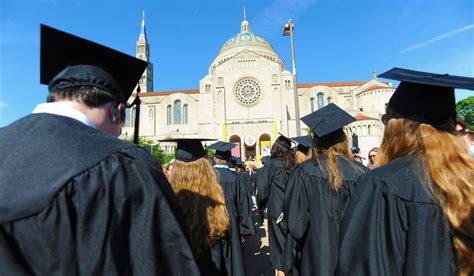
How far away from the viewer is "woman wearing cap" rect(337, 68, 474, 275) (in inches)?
49.1

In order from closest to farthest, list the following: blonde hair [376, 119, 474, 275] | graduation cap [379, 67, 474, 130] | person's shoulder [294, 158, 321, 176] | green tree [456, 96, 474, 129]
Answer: blonde hair [376, 119, 474, 275], graduation cap [379, 67, 474, 130], person's shoulder [294, 158, 321, 176], green tree [456, 96, 474, 129]

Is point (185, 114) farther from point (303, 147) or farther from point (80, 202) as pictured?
point (80, 202)

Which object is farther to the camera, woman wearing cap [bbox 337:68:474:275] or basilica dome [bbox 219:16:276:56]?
basilica dome [bbox 219:16:276:56]

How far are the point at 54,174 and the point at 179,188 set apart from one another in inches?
66.8

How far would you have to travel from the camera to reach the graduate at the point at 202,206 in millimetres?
2480

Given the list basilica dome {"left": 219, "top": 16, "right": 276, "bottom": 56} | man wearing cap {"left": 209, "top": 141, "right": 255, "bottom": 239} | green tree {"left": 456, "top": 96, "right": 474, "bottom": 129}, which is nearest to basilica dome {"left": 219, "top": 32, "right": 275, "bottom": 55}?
basilica dome {"left": 219, "top": 16, "right": 276, "bottom": 56}

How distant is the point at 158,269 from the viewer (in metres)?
0.99

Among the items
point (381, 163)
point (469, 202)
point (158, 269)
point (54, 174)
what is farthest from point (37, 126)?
point (469, 202)

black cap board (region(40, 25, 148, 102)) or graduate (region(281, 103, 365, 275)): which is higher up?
black cap board (region(40, 25, 148, 102))

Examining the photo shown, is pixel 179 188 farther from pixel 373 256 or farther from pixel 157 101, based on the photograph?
pixel 157 101

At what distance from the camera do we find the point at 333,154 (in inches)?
112

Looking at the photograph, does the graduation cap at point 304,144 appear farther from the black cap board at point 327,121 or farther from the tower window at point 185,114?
the tower window at point 185,114

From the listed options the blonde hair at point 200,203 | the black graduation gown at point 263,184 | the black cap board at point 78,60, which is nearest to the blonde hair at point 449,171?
the black cap board at point 78,60

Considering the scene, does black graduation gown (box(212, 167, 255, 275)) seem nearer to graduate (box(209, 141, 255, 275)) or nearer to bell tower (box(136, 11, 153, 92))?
graduate (box(209, 141, 255, 275))
